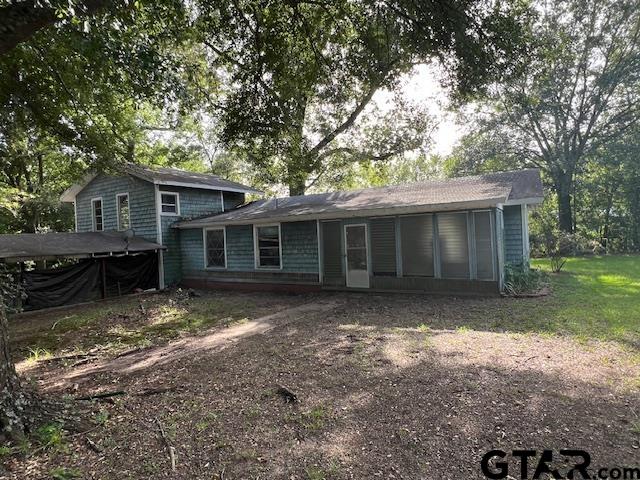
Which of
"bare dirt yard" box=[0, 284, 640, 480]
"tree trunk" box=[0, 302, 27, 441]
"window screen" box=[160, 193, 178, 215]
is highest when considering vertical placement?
"window screen" box=[160, 193, 178, 215]

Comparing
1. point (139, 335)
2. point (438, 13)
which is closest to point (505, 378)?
point (438, 13)

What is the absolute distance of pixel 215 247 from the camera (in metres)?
13.9

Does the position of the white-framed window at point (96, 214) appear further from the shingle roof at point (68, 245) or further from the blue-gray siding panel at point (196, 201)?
the blue-gray siding panel at point (196, 201)

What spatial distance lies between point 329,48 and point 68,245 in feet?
33.8

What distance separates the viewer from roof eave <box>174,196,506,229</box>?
851cm

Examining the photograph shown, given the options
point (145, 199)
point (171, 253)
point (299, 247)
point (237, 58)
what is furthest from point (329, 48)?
point (171, 253)

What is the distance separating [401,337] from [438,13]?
5247 millimetres

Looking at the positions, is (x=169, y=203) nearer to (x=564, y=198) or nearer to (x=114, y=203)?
(x=114, y=203)

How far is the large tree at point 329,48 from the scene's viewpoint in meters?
5.77

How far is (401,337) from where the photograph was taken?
6.11 meters

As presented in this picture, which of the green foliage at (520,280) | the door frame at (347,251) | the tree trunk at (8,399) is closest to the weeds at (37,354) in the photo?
the tree trunk at (8,399)

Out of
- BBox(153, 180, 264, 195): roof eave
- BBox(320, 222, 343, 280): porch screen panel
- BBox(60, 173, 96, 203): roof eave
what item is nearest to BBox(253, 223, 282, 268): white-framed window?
BBox(320, 222, 343, 280): porch screen panel

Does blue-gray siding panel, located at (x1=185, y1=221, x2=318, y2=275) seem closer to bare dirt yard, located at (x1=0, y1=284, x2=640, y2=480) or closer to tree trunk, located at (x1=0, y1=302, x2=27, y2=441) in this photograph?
bare dirt yard, located at (x1=0, y1=284, x2=640, y2=480)

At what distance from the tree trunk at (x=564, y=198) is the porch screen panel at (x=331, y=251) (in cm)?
1714
